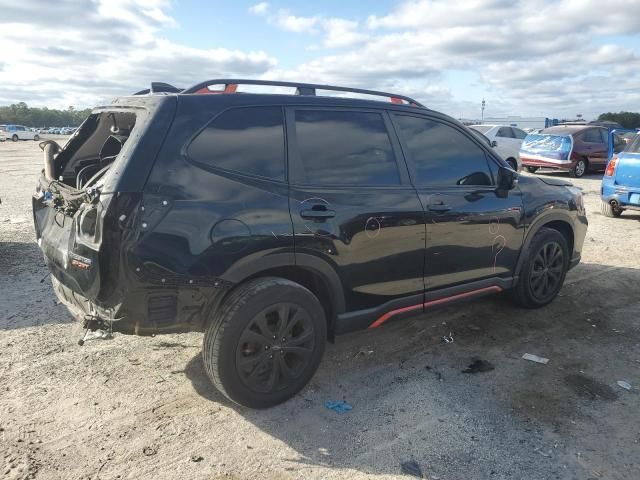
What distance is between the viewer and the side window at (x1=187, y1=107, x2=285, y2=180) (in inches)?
117

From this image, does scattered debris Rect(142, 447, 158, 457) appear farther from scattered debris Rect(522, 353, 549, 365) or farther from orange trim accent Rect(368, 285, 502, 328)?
scattered debris Rect(522, 353, 549, 365)

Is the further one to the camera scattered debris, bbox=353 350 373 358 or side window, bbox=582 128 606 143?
side window, bbox=582 128 606 143

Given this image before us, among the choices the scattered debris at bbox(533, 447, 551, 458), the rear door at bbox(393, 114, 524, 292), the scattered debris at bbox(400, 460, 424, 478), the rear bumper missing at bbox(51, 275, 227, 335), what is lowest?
the scattered debris at bbox(400, 460, 424, 478)

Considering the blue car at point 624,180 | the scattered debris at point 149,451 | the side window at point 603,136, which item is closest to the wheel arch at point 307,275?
the scattered debris at point 149,451

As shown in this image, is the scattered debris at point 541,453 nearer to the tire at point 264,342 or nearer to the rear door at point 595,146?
the tire at point 264,342

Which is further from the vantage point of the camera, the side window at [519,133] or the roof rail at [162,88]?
the side window at [519,133]

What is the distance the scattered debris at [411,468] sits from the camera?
2701 mm

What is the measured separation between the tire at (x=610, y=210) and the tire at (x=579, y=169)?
287 inches

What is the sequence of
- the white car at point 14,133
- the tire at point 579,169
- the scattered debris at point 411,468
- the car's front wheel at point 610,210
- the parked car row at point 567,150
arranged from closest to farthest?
the scattered debris at point 411,468 < the car's front wheel at point 610,210 < the parked car row at point 567,150 < the tire at point 579,169 < the white car at point 14,133

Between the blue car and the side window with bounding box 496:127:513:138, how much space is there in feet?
27.8

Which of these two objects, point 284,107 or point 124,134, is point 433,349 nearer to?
point 284,107

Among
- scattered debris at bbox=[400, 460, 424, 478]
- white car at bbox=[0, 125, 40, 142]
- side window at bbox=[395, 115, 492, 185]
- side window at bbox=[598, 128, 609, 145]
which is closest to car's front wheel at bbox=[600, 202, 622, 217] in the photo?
side window at bbox=[395, 115, 492, 185]

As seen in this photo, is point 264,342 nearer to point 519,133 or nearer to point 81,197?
point 81,197

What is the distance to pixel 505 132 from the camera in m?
17.5
